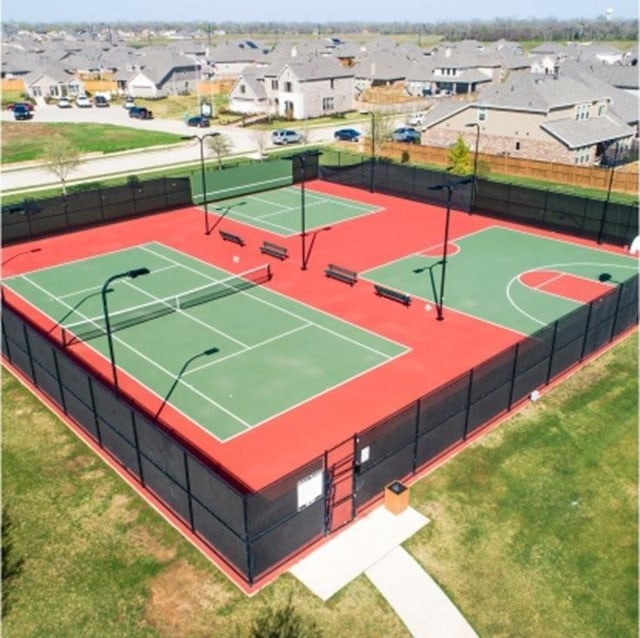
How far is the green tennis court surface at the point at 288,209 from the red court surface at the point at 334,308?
104 centimetres

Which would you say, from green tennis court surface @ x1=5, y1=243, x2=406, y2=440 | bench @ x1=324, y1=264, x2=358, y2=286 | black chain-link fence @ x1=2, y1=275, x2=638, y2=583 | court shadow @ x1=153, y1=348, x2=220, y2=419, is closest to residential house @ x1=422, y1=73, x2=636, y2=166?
bench @ x1=324, y1=264, x2=358, y2=286

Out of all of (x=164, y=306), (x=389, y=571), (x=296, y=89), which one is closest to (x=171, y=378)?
(x=164, y=306)

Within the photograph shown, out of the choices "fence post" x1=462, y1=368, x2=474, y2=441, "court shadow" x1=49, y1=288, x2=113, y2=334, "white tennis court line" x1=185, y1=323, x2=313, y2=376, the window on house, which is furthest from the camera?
the window on house

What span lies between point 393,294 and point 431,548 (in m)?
16.2

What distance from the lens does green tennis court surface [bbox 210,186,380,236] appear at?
147 feet

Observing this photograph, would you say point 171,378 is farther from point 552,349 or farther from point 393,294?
point 552,349

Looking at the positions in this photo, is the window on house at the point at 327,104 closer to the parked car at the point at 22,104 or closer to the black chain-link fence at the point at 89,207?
the parked car at the point at 22,104

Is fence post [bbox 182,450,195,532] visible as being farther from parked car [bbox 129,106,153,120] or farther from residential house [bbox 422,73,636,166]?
parked car [bbox 129,106,153,120]

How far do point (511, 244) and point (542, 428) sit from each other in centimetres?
2035

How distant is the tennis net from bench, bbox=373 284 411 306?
6356 millimetres

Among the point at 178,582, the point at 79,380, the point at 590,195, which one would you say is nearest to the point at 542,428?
the point at 178,582

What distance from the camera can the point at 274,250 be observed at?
37969 mm

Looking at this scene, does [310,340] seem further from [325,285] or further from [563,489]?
[563,489]

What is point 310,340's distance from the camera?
28.3 metres
